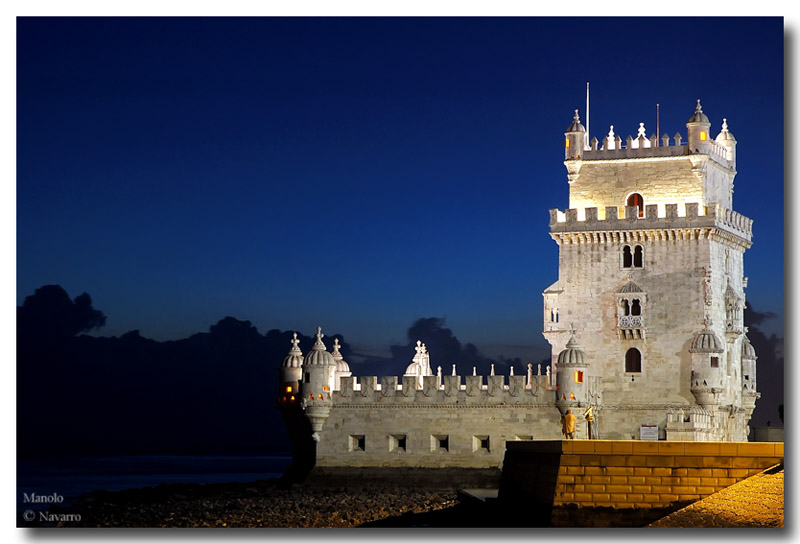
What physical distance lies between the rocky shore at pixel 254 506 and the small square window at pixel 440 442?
1809 millimetres

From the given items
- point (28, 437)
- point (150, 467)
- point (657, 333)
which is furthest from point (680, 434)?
point (150, 467)

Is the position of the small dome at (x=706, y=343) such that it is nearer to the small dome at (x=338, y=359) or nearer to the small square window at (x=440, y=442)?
Result: the small square window at (x=440, y=442)

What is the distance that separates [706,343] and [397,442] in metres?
11.1

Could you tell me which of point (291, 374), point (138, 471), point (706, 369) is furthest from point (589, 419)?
point (138, 471)

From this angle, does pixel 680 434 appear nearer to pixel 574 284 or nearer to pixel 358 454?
pixel 574 284

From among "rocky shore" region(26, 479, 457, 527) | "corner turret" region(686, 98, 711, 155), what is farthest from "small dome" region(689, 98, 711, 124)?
"rocky shore" region(26, 479, 457, 527)

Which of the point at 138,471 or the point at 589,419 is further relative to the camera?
the point at 138,471

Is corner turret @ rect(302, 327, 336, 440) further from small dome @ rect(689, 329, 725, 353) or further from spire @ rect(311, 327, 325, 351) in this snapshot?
small dome @ rect(689, 329, 725, 353)

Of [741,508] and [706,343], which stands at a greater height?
[706,343]

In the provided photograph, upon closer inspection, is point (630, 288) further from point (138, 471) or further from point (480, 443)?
point (138, 471)

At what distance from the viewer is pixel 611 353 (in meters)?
60.6

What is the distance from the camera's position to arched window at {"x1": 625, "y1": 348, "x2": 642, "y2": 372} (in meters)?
60.5

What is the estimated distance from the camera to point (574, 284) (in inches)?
2415

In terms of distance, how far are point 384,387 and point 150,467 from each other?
4855cm
